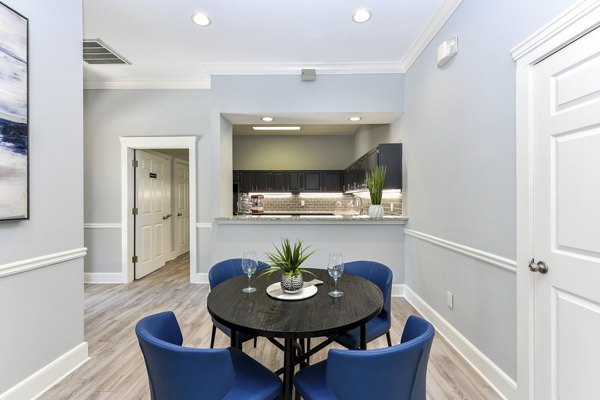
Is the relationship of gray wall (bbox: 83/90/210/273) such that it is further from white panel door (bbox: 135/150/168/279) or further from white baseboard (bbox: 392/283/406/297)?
white baseboard (bbox: 392/283/406/297)

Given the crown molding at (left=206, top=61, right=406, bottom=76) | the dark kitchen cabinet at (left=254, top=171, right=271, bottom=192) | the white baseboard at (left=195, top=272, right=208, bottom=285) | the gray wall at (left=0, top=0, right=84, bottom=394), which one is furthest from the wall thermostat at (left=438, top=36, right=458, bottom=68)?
the dark kitchen cabinet at (left=254, top=171, right=271, bottom=192)

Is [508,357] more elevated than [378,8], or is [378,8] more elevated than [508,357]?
[378,8]

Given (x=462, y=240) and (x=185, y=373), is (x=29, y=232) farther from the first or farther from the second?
(x=462, y=240)

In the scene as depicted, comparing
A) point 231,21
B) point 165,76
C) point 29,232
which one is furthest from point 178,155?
point 29,232

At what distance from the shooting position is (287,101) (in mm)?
3740

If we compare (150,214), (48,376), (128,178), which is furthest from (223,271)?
(150,214)

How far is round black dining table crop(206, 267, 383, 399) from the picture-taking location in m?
1.26

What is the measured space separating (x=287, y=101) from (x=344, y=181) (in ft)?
11.5

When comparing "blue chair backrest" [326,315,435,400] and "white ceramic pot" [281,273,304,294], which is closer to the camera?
"blue chair backrest" [326,315,435,400]

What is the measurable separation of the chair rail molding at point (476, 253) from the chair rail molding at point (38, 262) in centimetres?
311

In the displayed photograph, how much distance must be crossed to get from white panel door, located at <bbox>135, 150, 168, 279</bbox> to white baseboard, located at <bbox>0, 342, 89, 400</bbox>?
2481 millimetres

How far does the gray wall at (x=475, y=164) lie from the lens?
5.98ft

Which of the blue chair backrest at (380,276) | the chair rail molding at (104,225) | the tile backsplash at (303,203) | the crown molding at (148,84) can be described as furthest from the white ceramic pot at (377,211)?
the chair rail molding at (104,225)

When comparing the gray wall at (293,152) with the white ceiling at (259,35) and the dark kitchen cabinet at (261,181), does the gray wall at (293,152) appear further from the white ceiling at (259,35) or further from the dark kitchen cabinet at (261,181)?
the white ceiling at (259,35)
